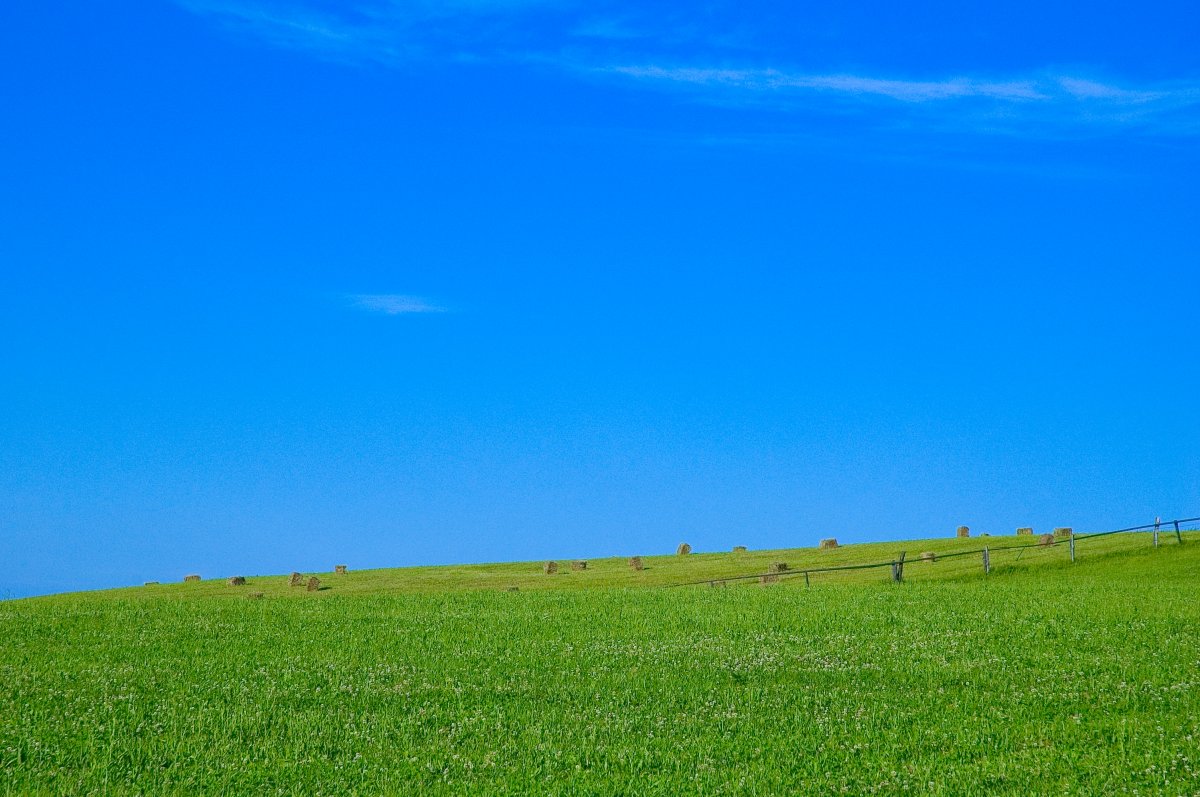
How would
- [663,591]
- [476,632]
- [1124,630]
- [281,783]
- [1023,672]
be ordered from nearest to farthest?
[281,783] < [1023,672] < [1124,630] < [476,632] < [663,591]

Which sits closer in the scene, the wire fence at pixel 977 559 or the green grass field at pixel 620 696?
the green grass field at pixel 620 696

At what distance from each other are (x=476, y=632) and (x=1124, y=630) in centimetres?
2156

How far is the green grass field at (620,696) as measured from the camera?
1862 centimetres

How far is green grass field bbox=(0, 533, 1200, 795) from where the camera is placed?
→ 61.1 ft

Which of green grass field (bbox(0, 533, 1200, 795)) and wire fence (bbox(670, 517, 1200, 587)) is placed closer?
green grass field (bbox(0, 533, 1200, 795))

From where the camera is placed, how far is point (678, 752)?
20.0m

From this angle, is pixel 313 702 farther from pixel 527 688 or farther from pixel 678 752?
pixel 678 752

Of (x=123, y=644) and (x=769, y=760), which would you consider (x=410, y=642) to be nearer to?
(x=123, y=644)

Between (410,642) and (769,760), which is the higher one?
(410,642)

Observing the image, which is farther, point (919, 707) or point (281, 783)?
point (919, 707)

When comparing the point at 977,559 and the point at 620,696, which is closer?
the point at 620,696

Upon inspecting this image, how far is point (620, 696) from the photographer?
25453 mm

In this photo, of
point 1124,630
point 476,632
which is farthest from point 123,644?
point 1124,630

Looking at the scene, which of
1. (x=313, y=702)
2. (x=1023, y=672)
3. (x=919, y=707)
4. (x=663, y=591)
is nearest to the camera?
(x=919, y=707)
